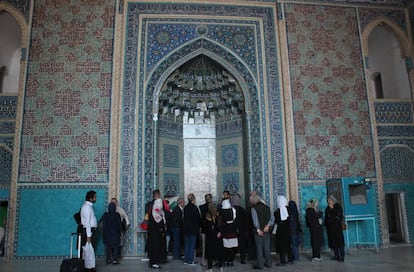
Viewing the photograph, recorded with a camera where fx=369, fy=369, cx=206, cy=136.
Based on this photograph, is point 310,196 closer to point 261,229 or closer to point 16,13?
point 261,229

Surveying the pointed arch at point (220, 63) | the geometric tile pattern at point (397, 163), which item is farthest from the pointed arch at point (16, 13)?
the geometric tile pattern at point (397, 163)

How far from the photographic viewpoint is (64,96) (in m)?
7.34

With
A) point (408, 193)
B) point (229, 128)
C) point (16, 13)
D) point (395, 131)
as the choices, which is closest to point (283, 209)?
point (229, 128)

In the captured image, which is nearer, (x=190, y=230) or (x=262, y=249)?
(x=262, y=249)

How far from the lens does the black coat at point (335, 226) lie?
232 inches

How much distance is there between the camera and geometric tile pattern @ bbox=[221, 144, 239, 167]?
880 cm

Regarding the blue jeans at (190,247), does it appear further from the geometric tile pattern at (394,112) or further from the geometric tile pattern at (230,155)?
the geometric tile pattern at (394,112)

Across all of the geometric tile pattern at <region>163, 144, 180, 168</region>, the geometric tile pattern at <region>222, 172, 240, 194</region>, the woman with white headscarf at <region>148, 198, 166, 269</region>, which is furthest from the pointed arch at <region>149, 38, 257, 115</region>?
the woman with white headscarf at <region>148, 198, 166, 269</region>

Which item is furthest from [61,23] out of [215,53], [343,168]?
[343,168]

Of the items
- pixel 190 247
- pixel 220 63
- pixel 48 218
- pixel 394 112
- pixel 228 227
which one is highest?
pixel 220 63

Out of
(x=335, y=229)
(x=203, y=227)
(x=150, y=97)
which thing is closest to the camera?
(x=335, y=229)

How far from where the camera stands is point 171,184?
859cm

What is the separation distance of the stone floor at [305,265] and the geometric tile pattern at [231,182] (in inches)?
87.0

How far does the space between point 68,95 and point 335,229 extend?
5532mm
